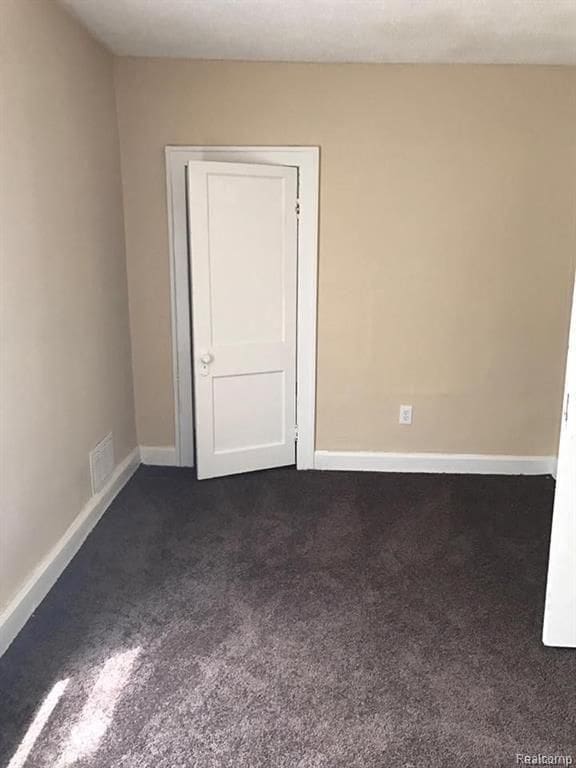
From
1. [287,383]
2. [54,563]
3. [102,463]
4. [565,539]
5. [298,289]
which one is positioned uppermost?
[298,289]

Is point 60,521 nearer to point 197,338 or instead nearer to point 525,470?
point 197,338

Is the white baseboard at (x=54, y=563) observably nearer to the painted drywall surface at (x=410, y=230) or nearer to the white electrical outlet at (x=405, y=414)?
the painted drywall surface at (x=410, y=230)

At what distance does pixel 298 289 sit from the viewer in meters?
3.64

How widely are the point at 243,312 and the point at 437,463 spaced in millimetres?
1600

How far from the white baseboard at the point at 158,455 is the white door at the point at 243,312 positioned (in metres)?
0.33

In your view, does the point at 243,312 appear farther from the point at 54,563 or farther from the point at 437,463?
the point at 54,563

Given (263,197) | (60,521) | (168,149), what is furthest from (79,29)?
(60,521)

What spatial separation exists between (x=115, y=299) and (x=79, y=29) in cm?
136

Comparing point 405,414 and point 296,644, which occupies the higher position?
point 405,414

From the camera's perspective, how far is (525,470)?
12.6ft

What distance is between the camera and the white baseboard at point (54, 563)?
216 centimetres

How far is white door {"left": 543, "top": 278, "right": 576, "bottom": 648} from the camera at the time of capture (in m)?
2.00

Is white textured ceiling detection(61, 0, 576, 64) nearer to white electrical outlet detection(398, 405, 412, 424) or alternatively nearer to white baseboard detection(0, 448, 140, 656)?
white electrical outlet detection(398, 405, 412, 424)

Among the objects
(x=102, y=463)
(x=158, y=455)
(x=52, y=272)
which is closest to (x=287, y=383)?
(x=158, y=455)
